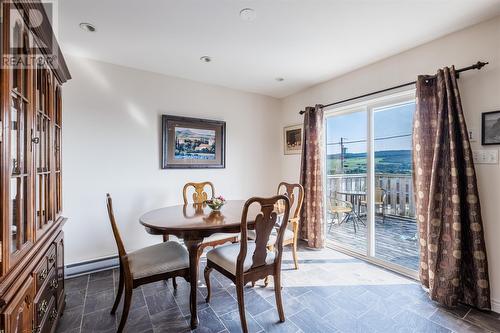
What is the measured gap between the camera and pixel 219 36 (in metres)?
2.29

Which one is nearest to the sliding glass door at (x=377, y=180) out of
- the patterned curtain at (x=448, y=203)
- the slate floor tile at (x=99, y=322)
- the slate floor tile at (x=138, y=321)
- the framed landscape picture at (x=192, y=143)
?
the patterned curtain at (x=448, y=203)

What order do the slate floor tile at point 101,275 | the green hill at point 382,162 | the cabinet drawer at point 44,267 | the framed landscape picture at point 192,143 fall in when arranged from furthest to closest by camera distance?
the framed landscape picture at point 192,143 < the green hill at point 382,162 < the slate floor tile at point 101,275 < the cabinet drawer at point 44,267

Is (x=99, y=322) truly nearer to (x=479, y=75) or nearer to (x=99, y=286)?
(x=99, y=286)

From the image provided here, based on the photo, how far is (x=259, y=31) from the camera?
2.21 meters

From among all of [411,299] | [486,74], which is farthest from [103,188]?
[486,74]

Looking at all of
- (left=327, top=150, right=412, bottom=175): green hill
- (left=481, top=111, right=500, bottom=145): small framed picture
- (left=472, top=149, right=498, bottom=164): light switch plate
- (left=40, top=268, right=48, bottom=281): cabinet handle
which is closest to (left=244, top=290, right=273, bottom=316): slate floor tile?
(left=40, top=268, right=48, bottom=281): cabinet handle

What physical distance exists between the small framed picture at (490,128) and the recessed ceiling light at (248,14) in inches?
84.8

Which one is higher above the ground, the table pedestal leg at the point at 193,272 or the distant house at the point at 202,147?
the distant house at the point at 202,147

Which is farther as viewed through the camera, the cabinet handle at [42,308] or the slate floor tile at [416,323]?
the slate floor tile at [416,323]

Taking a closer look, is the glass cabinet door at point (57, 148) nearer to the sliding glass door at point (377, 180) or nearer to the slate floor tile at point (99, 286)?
the slate floor tile at point (99, 286)

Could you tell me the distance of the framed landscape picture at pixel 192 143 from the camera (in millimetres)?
3213

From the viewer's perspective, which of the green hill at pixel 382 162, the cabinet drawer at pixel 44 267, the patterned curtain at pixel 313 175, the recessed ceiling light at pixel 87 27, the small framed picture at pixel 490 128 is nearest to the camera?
the cabinet drawer at pixel 44 267

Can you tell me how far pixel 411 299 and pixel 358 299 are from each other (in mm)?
483

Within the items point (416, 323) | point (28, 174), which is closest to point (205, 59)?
point (28, 174)
